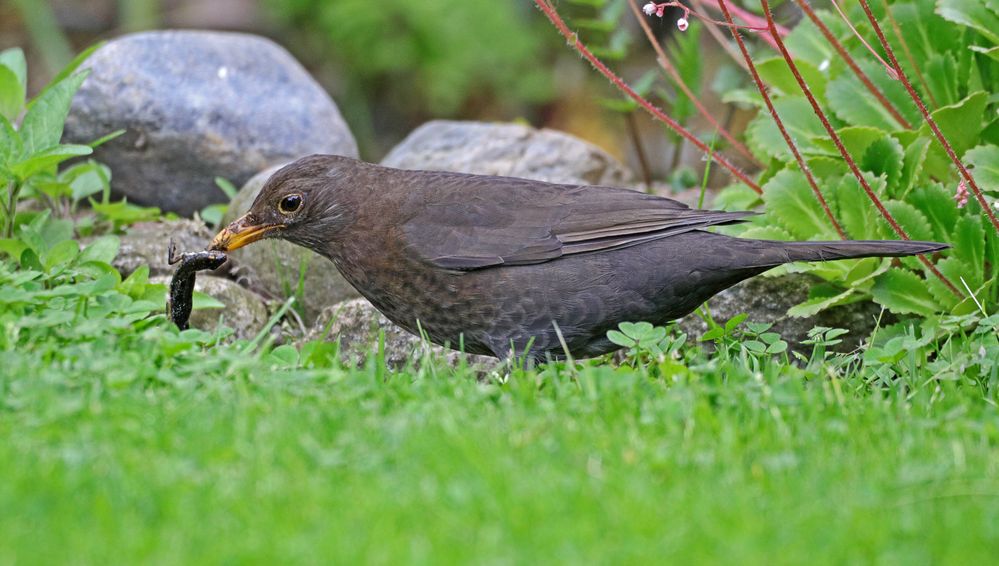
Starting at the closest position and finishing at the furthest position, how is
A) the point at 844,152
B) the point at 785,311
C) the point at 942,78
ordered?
the point at 844,152 < the point at 942,78 < the point at 785,311

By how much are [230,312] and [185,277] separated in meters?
0.80

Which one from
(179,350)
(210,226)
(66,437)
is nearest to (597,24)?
(210,226)

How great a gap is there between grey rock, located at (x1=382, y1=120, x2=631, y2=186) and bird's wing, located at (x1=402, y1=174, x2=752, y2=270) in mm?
1676

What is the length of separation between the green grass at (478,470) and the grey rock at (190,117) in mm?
3121

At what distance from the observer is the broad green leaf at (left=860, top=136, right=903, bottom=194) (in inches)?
192

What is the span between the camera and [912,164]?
4.92m

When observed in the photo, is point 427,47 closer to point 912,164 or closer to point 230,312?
point 230,312

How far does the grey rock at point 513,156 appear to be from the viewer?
646 centimetres

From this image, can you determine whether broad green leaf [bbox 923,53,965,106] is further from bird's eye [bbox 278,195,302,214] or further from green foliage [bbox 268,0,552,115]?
green foliage [bbox 268,0,552,115]

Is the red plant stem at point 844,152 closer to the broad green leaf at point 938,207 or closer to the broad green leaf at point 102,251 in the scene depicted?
the broad green leaf at point 938,207

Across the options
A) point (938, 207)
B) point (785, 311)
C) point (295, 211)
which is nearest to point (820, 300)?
point (785, 311)

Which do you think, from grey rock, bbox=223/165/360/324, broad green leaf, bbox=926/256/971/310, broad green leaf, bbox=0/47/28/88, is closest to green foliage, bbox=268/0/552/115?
grey rock, bbox=223/165/360/324

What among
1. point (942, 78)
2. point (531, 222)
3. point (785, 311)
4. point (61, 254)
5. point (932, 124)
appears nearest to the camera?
point (932, 124)

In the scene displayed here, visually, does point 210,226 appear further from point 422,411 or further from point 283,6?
point 283,6
